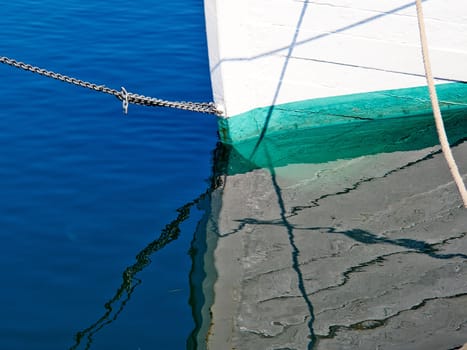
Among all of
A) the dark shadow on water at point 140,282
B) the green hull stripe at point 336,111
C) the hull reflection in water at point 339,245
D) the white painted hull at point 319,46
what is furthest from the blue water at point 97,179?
the white painted hull at point 319,46

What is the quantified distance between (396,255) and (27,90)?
14.2 ft

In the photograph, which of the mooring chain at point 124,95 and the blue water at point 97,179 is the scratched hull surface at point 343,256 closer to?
the blue water at point 97,179

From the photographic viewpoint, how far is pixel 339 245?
211 inches

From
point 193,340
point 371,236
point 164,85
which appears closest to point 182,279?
point 193,340

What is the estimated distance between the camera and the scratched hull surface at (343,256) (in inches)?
176

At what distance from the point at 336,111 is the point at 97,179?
2034 millimetres

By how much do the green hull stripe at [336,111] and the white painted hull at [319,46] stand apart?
0.08m

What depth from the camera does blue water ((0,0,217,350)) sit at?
4.80 meters

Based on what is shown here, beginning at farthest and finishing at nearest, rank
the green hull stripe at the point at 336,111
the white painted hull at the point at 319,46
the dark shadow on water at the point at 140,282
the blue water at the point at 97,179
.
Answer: the green hull stripe at the point at 336,111 < the white painted hull at the point at 319,46 < the blue water at the point at 97,179 < the dark shadow on water at the point at 140,282

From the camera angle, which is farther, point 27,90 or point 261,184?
point 27,90

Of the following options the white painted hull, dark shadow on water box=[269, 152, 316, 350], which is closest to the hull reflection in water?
dark shadow on water box=[269, 152, 316, 350]

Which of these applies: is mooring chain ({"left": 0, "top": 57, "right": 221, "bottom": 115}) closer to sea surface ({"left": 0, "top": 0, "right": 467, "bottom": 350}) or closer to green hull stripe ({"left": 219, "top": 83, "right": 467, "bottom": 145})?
green hull stripe ({"left": 219, "top": 83, "right": 467, "bottom": 145})

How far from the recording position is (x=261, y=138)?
6.71 metres

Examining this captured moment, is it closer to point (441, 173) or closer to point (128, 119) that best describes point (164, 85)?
point (128, 119)
